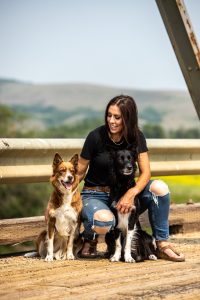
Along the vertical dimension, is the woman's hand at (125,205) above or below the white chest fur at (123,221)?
above

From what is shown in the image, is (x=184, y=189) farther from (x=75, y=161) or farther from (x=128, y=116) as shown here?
(x=75, y=161)

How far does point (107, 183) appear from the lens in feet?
22.3

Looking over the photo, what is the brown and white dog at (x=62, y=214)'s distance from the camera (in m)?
6.55

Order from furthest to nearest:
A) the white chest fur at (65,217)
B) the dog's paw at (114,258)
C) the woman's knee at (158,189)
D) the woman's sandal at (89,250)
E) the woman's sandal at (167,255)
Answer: the woman's sandal at (89,250) → the woman's knee at (158,189) → the white chest fur at (65,217) → the dog's paw at (114,258) → the woman's sandal at (167,255)

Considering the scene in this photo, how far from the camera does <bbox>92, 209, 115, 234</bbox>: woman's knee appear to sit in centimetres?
657

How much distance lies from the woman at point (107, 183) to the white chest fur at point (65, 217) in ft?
0.37

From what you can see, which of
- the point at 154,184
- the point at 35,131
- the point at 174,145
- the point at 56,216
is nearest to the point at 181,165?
the point at 174,145

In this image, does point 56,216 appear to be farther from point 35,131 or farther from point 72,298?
point 35,131

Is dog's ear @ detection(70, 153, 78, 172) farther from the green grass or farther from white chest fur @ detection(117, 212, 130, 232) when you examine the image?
the green grass

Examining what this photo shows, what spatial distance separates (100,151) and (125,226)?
0.70 m

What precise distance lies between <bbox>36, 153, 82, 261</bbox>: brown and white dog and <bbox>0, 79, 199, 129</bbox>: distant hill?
524 ft

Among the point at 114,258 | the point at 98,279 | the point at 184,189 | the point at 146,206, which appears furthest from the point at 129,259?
the point at 184,189

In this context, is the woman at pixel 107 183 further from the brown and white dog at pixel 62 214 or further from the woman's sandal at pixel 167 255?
the brown and white dog at pixel 62 214

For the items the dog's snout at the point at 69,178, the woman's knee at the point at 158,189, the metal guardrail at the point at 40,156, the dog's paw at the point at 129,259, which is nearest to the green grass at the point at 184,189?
the metal guardrail at the point at 40,156
